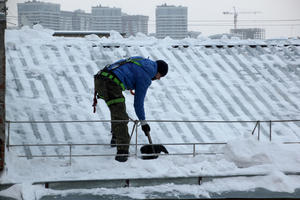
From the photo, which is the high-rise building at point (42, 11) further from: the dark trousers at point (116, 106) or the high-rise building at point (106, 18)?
the dark trousers at point (116, 106)

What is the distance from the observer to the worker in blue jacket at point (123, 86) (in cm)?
654

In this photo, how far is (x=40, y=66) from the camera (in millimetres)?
9977

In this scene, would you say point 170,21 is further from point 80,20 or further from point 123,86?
point 123,86

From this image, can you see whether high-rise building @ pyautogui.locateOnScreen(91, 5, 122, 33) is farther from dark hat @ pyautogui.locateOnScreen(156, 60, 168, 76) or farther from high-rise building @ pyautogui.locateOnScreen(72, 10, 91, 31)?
dark hat @ pyautogui.locateOnScreen(156, 60, 168, 76)

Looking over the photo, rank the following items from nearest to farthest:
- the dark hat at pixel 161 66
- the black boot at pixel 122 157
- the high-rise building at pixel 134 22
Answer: the black boot at pixel 122 157 < the dark hat at pixel 161 66 < the high-rise building at pixel 134 22

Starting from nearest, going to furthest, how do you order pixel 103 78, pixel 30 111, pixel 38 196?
1. pixel 38 196
2. pixel 103 78
3. pixel 30 111

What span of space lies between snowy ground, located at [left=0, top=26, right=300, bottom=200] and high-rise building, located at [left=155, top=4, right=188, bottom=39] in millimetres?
106714

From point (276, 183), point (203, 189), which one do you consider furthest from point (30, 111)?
point (276, 183)

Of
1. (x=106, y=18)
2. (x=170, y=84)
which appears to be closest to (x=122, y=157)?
(x=170, y=84)

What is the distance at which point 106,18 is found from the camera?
108375 mm

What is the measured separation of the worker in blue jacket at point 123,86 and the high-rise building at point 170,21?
366ft

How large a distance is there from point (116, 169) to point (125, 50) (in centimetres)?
547

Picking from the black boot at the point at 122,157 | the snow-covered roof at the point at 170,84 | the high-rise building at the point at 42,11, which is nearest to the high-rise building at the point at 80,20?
the high-rise building at the point at 42,11

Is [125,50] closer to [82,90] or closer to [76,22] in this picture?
[82,90]
